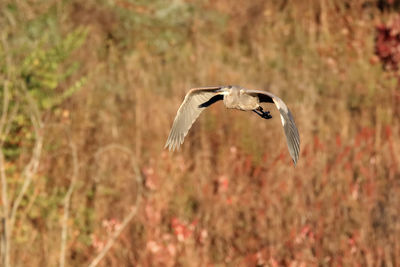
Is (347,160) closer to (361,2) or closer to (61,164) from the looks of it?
(61,164)

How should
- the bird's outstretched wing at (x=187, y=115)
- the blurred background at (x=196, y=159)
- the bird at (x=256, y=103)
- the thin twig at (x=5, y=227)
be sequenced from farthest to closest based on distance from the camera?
the blurred background at (x=196, y=159)
the thin twig at (x=5, y=227)
the bird's outstretched wing at (x=187, y=115)
the bird at (x=256, y=103)

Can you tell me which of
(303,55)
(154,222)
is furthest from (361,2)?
(154,222)

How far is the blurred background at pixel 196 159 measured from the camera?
4.16m

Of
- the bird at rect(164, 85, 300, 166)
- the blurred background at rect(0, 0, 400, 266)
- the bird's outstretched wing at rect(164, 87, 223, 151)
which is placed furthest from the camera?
the blurred background at rect(0, 0, 400, 266)

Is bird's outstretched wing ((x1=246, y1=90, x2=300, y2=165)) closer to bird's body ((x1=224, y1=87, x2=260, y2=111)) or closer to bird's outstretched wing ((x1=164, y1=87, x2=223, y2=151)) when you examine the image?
bird's body ((x1=224, y1=87, x2=260, y2=111))

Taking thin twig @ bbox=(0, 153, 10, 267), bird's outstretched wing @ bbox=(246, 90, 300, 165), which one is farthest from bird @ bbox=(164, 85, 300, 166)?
thin twig @ bbox=(0, 153, 10, 267)

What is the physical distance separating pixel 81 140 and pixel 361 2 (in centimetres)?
411

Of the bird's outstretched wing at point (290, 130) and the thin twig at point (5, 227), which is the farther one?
the thin twig at point (5, 227)

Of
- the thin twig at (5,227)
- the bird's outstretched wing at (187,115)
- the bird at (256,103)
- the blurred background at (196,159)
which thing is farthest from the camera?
the blurred background at (196,159)

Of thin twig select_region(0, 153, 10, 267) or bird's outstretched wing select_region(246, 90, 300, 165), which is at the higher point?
bird's outstretched wing select_region(246, 90, 300, 165)

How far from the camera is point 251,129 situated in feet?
17.2

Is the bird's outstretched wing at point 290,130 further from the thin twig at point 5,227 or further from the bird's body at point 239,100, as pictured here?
the thin twig at point 5,227

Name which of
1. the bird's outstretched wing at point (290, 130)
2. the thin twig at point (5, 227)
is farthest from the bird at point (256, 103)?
the thin twig at point (5, 227)

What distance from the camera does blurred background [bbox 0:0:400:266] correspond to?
4.16 meters
